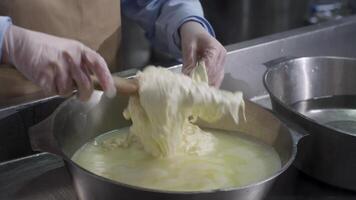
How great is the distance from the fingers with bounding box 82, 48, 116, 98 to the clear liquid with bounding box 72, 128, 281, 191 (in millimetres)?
159

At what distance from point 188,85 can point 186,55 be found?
17 cm

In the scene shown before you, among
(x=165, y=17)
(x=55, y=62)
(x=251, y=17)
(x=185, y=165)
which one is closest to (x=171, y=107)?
(x=185, y=165)

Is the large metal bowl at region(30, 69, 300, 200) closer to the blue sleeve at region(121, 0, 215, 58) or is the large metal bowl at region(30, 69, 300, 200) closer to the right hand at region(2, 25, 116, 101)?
the right hand at region(2, 25, 116, 101)

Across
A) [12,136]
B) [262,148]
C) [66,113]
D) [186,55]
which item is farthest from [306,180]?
[12,136]

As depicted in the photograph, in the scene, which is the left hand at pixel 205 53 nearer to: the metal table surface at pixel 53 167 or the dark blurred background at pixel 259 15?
the metal table surface at pixel 53 167

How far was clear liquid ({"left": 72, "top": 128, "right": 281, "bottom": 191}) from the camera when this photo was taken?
91cm

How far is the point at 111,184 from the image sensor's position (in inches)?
29.4

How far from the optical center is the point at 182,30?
1.19 metres

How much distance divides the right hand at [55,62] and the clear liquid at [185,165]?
0.51 feet

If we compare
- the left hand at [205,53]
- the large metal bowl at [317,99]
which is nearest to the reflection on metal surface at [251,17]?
the large metal bowl at [317,99]

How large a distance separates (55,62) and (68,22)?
1.43ft

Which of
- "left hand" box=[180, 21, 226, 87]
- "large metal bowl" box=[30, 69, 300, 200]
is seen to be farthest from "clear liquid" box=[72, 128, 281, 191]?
"left hand" box=[180, 21, 226, 87]

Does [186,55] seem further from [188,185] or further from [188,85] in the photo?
[188,185]

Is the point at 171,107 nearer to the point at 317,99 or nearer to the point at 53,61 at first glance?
the point at 53,61
